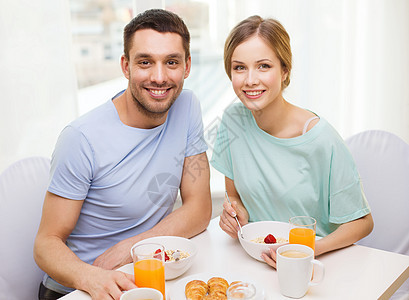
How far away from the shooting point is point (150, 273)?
0.97 meters

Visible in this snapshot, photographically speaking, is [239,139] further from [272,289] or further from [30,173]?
[30,173]

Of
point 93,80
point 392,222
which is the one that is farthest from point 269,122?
point 93,80

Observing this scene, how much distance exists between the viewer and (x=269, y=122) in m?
1.51

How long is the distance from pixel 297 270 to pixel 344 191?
466 mm

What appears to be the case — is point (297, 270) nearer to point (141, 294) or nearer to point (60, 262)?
point (141, 294)

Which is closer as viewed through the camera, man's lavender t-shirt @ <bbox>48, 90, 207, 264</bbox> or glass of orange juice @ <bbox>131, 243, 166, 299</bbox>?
glass of orange juice @ <bbox>131, 243, 166, 299</bbox>

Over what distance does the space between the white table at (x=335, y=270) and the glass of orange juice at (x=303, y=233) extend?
0.33 ft

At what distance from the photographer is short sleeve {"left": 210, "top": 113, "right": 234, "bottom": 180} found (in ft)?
5.19

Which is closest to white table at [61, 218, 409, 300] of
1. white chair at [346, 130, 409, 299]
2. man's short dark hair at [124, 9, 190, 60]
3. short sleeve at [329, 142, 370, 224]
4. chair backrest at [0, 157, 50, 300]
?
short sleeve at [329, 142, 370, 224]

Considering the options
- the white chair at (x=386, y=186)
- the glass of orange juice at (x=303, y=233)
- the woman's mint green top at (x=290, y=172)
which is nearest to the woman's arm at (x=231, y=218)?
the woman's mint green top at (x=290, y=172)

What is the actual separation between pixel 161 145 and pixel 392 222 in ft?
2.82

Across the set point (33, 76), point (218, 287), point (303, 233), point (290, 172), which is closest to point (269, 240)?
point (303, 233)

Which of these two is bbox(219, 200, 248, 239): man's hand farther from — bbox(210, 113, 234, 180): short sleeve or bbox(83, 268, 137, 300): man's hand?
bbox(83, 268, 137, 300): man's hand

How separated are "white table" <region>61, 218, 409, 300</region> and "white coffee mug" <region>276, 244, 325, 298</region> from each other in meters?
0.03
